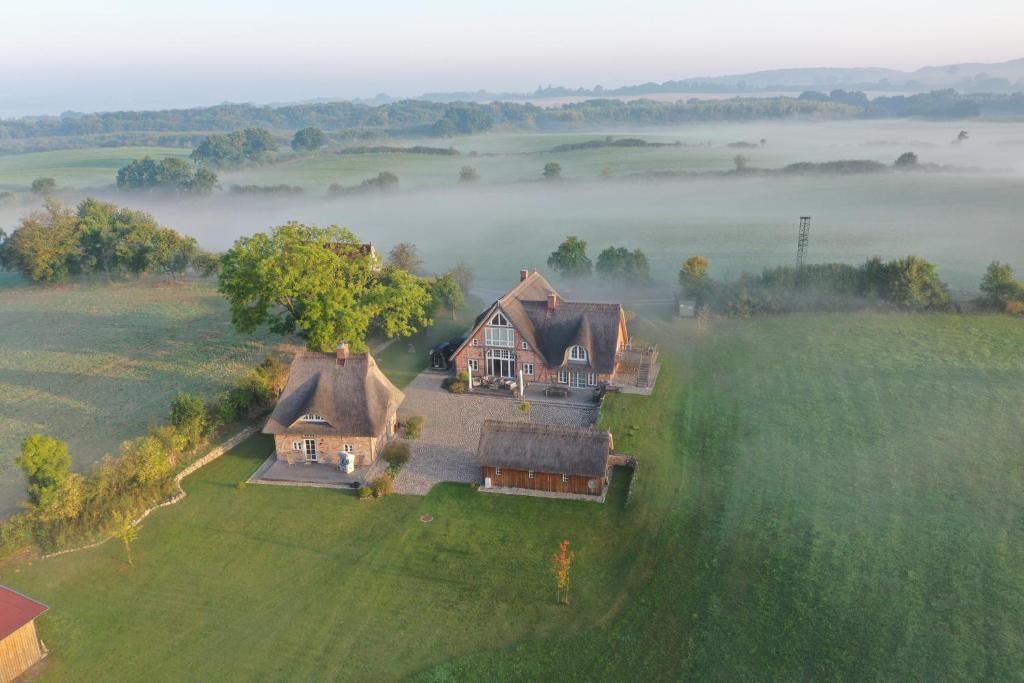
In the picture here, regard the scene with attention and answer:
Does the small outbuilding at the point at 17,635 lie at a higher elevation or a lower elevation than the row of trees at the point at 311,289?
lower

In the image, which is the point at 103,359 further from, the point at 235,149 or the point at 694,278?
the point at 235,149

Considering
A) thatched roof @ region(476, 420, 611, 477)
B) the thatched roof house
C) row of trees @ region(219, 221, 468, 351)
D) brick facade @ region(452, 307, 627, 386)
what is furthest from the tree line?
the thatched roof house

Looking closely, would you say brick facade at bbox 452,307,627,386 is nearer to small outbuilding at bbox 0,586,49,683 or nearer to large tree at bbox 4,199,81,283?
small outbuilding at bbox 0,586,49,683

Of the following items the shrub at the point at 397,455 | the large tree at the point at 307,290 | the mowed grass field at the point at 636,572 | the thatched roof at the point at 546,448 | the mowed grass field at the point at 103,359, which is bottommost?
the mowed grass field at the point at 636,572

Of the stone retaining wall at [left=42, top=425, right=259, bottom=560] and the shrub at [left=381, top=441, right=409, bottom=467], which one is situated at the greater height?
the shrub at [left=381, top=441, right=409, bottom=467]

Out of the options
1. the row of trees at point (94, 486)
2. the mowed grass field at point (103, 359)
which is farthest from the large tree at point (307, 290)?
the row of trees at point (94, 486)

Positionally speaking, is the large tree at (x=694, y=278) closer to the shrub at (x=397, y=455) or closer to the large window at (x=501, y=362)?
the large window at (x=501, y=362)

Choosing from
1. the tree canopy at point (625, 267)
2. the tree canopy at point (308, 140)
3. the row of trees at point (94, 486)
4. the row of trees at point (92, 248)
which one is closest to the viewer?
the row of trees at point (94, 486)

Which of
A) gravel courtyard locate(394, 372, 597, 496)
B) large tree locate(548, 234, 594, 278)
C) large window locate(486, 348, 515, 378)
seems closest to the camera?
gravel courtyard locate(394, 372, 597, 496)

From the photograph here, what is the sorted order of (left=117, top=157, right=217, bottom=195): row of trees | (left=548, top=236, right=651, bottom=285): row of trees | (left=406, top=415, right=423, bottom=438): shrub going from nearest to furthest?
(left=406, top=415, right=423, bottom=438): shrub
(left=548, top=236, right=651, bottom=285): row of trees
(left=117, top=157, right=217, bottom=195): row of trees
